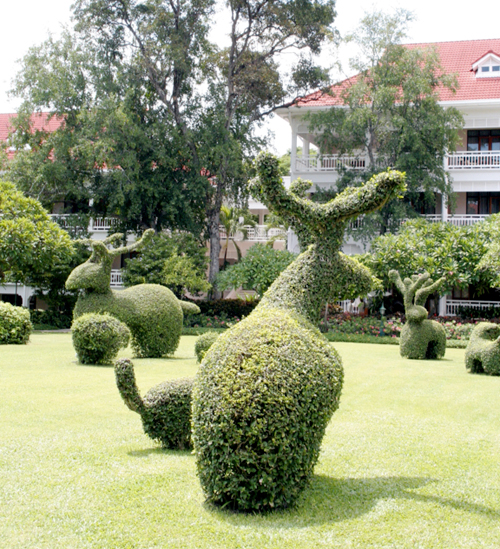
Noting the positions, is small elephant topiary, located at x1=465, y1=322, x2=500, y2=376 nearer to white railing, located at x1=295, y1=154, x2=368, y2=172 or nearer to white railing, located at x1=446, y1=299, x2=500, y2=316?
white railing, located at x1=446, y1=299, x2=500, y2=316

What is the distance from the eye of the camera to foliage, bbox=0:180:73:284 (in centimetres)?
1945

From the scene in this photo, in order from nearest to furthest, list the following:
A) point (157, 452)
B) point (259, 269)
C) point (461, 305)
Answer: point (157, 452) → point (259, 269) → point (461, 305)

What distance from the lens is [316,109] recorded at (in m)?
27.9

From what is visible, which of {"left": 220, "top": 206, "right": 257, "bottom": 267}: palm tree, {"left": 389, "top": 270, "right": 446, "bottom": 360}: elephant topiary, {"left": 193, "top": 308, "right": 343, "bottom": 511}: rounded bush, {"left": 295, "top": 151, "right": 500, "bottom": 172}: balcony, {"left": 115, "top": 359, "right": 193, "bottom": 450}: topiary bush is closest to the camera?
{"left": 193, "top": 308, "right": 343, "bottom": 511}: rounded bush

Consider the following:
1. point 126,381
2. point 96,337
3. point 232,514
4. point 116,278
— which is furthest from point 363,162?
Answer: point 232,514

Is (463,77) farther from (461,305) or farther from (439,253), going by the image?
(439,253)

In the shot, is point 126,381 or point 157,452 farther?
point 157,452

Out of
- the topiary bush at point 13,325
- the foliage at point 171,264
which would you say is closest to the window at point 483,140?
the foliage at point 171,264

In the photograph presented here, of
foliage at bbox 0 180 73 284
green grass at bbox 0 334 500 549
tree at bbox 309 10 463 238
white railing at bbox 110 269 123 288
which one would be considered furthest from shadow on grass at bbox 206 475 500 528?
white railing at bbox 110 269 123 288

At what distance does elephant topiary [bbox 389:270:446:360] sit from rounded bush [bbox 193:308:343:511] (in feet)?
35.8

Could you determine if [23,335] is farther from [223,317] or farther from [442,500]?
[442,500]

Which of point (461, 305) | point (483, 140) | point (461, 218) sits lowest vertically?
point (461, 305)

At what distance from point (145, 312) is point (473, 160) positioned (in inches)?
800

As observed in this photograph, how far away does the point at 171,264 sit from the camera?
925 inches
